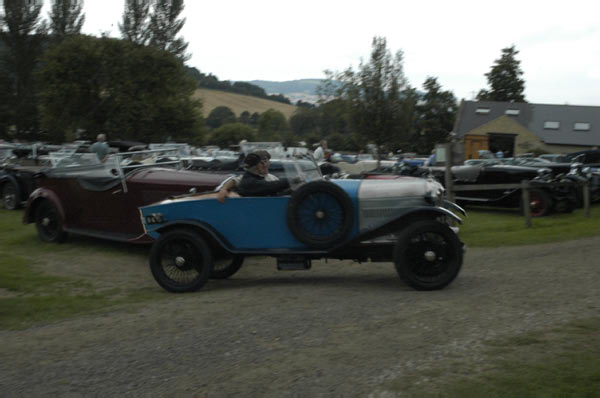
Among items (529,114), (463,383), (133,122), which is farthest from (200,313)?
(529,114)

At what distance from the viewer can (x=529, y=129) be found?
2194 inches

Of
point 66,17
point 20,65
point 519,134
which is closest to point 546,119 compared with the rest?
point 519,134

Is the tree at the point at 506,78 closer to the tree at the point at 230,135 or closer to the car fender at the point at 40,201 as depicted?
the tree at the point at 230,135

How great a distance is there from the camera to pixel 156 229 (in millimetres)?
7543

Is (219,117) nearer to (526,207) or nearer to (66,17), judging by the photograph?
(66,17)

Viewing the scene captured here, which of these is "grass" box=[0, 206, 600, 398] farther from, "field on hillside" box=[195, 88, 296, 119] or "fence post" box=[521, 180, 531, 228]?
"field on hillside" box=[195, 88, 296, 119]

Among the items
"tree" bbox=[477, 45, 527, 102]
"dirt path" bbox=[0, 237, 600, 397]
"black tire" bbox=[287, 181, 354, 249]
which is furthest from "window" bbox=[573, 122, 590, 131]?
"black tire" bbox=[287, 181, 354, 249]

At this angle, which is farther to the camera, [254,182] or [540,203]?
[540,203]

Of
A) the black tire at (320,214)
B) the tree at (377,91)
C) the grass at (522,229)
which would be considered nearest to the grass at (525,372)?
the black tire at (320,214)

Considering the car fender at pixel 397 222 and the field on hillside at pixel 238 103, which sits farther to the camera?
the field on hillside at pixel 238 103

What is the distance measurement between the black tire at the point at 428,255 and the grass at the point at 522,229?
4.49 meters

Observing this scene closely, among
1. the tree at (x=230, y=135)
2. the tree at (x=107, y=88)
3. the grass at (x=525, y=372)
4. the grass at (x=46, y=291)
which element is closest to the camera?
the grass at (x=525, y=372)

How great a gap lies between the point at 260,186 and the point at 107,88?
35.3 metres

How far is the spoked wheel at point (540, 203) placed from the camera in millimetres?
14672
